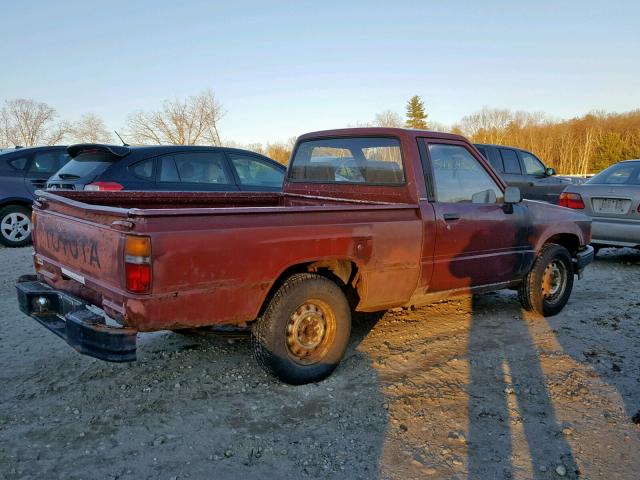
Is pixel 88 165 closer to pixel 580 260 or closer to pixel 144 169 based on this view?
pixel 144 169

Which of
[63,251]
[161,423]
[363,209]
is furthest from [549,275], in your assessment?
[63,251]

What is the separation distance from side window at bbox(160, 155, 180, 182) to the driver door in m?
4.30

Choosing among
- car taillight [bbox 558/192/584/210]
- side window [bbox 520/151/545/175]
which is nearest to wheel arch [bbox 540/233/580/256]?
car taillight [bbox 558/192/584/210]

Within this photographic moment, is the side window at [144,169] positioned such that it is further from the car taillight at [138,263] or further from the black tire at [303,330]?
the car taillight at [138,263]

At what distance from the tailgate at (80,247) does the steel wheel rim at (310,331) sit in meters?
1.18

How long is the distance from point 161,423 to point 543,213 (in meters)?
3.96

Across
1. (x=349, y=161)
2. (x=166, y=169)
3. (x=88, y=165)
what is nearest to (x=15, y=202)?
(x=88, y=165)

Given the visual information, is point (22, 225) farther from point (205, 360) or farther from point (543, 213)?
point (543, 213)

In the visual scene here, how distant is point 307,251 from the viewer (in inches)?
131

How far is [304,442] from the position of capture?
287cm

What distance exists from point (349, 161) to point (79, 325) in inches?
104

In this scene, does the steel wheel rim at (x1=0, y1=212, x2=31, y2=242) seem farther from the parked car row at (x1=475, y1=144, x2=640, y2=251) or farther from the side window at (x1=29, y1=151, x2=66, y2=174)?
the parked car row at (x1=475, y1=144, x2=640, y2=251)

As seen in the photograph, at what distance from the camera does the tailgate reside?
9.45 feet

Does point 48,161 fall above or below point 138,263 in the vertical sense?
above
